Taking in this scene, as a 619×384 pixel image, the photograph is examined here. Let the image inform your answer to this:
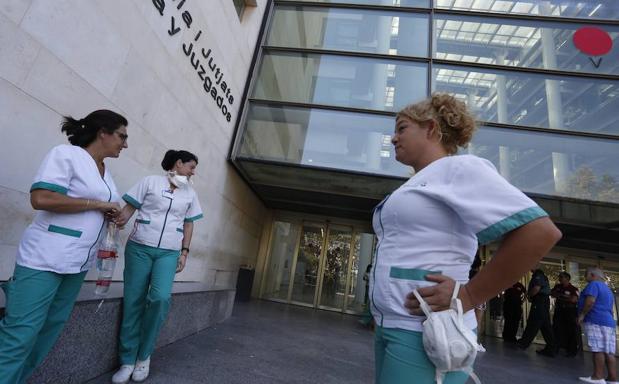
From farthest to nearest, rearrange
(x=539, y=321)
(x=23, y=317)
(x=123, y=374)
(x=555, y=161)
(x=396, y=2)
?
(x=396, y=2) → (x=539, y=321) → (x=555, y=161) → (x=123, y=374) → (x=23, y=317)

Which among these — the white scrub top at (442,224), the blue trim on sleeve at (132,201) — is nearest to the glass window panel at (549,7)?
the blue trim on sleeve at (132,201)

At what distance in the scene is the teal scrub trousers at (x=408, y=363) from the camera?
909mm

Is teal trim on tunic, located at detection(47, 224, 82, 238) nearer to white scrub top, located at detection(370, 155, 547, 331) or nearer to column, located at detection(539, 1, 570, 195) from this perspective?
white scrub top, located at detection(370, 155, 547, 331)

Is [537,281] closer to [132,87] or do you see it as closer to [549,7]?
[549,7]

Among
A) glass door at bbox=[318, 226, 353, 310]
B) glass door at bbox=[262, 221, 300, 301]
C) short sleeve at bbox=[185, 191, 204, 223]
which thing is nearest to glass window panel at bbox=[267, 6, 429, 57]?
glass door at bbox=[318, 226, 353, 310]

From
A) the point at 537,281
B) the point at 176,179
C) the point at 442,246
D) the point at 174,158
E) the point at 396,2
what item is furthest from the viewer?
the point at 396,2

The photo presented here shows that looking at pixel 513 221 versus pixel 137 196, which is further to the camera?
pixel 137 196

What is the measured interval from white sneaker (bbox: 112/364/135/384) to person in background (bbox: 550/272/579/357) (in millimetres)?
9035

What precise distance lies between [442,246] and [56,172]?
185 centimetres

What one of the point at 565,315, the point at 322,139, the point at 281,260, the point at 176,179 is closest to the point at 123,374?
the point at 176,179

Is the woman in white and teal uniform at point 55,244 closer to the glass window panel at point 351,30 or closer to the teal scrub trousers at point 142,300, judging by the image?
the teal scrub trousers at point 142,300

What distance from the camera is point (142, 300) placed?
2.63 meters

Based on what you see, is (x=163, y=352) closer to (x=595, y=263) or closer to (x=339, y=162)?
(x=339, y=162)

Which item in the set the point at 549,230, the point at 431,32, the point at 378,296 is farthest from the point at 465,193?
the point at 431,32
